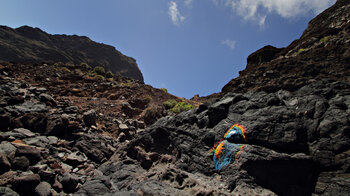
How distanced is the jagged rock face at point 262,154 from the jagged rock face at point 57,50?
56.6 metres

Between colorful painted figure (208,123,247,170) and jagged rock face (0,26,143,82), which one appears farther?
jagged rock face (0,26,143,82)

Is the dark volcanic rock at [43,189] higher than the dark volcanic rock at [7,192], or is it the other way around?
the dark volcanic rock at [43,189]

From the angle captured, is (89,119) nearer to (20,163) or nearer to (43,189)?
(20,163)

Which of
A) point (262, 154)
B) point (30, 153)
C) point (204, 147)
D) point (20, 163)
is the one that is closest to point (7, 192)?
point (20, 163)

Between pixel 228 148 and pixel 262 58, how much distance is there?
47.6ft

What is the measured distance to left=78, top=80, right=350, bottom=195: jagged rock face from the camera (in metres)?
4.02

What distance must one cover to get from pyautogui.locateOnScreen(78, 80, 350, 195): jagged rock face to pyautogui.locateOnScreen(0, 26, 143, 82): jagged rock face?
2228 inches

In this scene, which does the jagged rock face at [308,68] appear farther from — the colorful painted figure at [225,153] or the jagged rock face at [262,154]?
the colorful painted figure at [225,153]

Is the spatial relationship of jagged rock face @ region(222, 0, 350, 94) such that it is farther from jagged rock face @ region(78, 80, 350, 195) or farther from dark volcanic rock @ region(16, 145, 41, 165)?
dark volcanic rock @ region(16, 145, 41, 165)

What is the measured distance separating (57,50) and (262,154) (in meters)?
79.1

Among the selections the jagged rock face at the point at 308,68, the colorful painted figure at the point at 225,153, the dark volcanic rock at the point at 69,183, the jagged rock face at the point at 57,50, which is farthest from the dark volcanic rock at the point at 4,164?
the jagged rock face at the point at 57,50

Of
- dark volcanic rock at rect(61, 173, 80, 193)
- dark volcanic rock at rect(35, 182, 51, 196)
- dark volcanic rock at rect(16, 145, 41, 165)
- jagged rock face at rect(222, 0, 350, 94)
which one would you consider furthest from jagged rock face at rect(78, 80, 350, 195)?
jagged rock face at rect(222, 0, 350, 94)

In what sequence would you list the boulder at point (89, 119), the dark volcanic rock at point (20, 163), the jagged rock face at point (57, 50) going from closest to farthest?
the dark volcanic rock at point (20, 163), the boulder at point (89, 119), the jagged rock face at point (57, 50)

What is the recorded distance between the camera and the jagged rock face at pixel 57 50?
4805 cm
